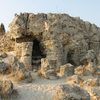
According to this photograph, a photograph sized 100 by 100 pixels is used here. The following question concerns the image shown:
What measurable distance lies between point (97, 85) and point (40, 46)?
839 cm

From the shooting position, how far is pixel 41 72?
1131 inches

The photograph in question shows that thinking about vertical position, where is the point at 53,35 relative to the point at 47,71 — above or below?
above

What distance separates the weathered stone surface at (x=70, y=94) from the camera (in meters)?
17.9

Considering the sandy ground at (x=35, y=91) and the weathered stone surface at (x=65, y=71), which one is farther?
the weathered stone surface at (x=65, y=71)

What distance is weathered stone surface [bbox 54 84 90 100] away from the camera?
58.6ft

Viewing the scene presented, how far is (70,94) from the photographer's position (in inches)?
710

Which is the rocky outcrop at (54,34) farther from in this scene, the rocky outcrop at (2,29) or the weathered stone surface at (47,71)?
the rocky outcrop at (2,29)

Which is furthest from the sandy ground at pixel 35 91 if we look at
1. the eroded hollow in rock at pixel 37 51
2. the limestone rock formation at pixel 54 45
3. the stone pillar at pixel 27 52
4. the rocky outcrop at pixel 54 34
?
the eroded hollow in rock at pixel 37 51

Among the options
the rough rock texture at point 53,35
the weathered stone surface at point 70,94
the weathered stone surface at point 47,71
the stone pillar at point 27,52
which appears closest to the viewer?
the weathered stone surface at point 70,94

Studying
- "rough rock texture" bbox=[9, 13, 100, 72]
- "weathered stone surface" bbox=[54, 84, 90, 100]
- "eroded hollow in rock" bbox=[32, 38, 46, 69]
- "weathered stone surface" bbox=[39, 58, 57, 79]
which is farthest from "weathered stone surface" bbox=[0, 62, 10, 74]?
"weathered stone surface" bbox=[54, 84, 90, 100]

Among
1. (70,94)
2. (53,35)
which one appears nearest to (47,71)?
(53,35)

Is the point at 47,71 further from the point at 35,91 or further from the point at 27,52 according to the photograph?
the point at 35,91

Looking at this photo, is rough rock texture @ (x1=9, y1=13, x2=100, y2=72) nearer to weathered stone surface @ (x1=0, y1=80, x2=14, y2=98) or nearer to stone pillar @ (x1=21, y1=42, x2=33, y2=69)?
stone pillar @ (x1=21, y1=42, x2=33, y2=69)

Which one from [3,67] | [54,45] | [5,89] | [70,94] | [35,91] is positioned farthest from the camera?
[54,45]
